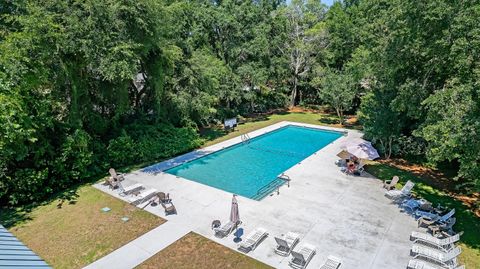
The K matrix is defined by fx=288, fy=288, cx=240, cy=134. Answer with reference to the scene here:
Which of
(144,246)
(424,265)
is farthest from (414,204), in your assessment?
(144,246)

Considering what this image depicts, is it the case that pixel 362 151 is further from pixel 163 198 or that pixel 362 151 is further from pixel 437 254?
pixel 163 198

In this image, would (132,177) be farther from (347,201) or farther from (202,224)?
(347,201)

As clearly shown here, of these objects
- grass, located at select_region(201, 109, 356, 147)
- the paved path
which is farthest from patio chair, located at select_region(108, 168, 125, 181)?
grass, located at select_region(201, 109, 356, 147)

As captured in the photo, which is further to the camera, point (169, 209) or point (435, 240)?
point (169, 209)

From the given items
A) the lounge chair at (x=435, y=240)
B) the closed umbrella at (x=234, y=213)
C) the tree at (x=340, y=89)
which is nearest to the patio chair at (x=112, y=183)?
the closed umbrella at (x=234, y=213)

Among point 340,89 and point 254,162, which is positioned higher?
point 340,89

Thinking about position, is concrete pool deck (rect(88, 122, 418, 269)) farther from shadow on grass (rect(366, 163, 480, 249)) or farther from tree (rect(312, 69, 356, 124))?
tree (rect(312, 69, 356, 124))

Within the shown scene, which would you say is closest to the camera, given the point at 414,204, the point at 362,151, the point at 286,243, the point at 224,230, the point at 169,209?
the point at 286,243
